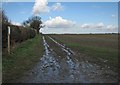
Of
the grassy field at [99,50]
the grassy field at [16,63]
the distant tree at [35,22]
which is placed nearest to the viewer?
the grassy field at [16,63]

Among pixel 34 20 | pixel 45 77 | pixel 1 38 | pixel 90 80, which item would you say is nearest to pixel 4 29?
pixel 1 38

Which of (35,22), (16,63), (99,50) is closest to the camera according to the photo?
(16,63)

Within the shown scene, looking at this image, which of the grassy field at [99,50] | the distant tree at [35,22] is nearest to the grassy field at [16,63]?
the grassy field at [99,50]

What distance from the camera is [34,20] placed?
121 meters

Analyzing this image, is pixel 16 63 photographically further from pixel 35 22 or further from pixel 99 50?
pixel 35 22

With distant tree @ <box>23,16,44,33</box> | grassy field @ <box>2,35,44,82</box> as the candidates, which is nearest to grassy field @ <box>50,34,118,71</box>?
grassy field @ <box>2,35,44,82</box>

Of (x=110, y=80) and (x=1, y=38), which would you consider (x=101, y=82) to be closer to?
(x=110, y=80)

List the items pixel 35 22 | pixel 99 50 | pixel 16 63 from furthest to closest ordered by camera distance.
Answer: pixel 35 22 < pixel 99 50 < pixel 16 63

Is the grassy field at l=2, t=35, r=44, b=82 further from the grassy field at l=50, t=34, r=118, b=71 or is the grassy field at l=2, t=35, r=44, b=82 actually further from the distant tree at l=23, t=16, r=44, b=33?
the distant tree at l=23, t=16, r=44, b=33

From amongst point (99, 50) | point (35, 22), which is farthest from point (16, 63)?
point (35, 22)

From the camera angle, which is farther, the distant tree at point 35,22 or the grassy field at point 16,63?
the distant tree at point 35,22

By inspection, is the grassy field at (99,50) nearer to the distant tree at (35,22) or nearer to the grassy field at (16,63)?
the grassy field at (16,63)

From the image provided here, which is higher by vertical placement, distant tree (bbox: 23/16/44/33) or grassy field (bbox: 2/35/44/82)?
distant tree (bbox: 23/16/44/33)

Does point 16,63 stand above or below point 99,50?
below
